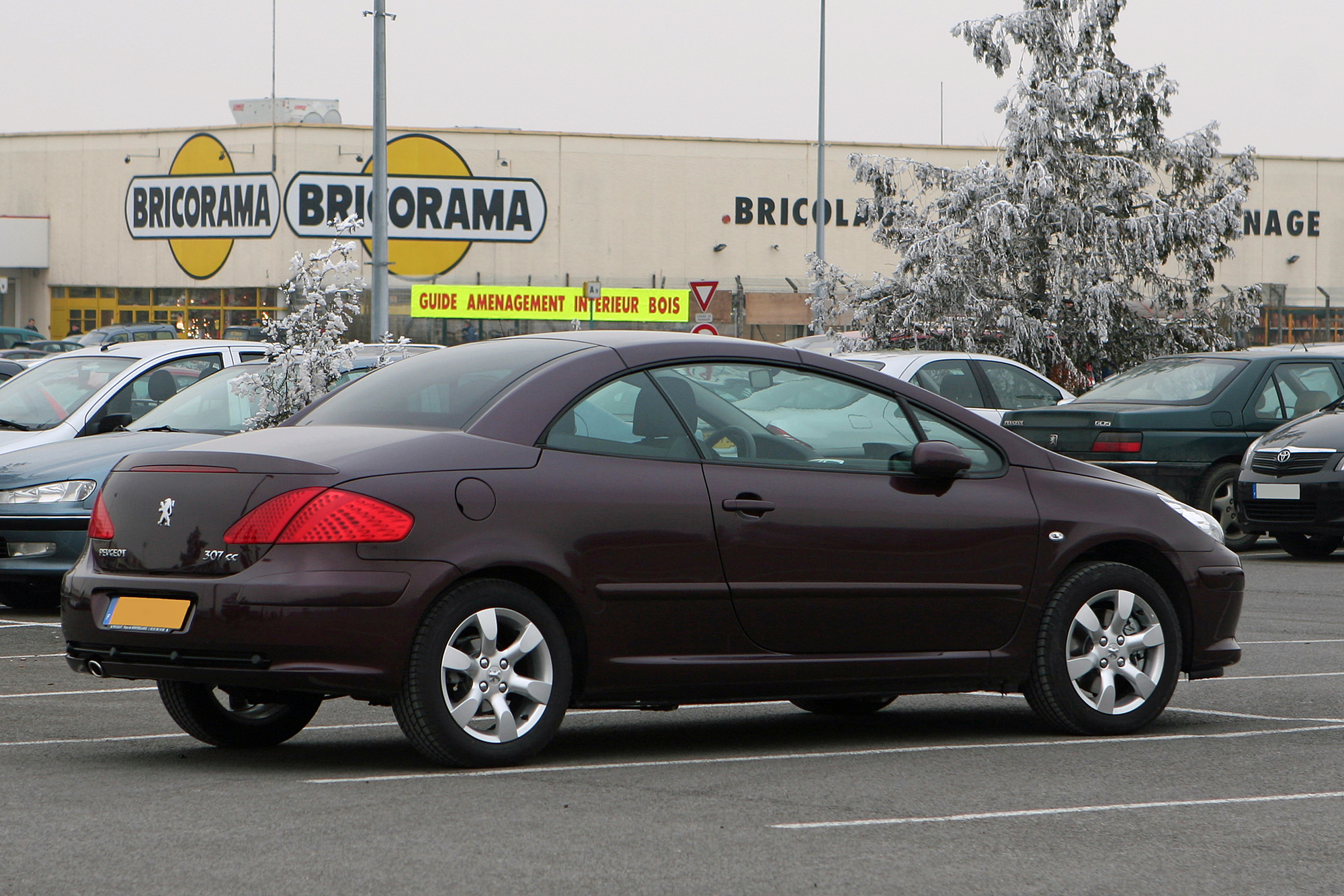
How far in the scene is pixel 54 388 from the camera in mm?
12992

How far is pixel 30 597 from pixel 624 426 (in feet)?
21.8

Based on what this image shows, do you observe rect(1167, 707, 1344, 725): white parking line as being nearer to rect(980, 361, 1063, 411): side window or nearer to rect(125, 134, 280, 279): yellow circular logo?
rect(980, 361, 1063, 411): side window

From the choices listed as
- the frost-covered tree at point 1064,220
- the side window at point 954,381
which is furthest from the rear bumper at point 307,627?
the frost-covered tree at point 1064,220

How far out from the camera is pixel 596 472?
5836mm

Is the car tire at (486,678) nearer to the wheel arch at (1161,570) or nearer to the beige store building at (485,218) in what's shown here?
the wheel arch at (1161,570)

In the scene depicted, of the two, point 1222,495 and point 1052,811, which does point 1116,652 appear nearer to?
point 1052,811

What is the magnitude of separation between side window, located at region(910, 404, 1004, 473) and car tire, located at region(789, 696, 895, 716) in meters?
1.17

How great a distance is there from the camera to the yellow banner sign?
50219 millimetres

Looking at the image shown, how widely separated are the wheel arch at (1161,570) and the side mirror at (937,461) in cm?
73

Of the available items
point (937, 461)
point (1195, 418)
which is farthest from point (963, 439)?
point (1195, 418)

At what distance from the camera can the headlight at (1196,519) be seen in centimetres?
700

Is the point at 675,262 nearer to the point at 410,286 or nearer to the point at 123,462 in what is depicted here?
the point at 410,286

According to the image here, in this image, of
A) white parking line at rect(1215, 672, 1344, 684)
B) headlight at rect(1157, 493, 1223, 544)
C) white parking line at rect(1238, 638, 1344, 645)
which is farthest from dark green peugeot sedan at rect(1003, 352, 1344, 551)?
headlight at rect(1157, 493, 1223, 544)

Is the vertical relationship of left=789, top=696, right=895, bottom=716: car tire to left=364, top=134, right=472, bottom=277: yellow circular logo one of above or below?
below
